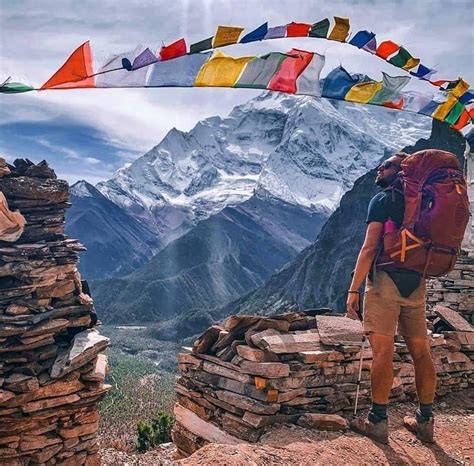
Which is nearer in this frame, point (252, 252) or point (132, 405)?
point (132, 405)

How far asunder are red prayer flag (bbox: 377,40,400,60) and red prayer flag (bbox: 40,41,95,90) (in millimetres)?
5086

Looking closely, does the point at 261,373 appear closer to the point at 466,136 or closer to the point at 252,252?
the point at 466,136

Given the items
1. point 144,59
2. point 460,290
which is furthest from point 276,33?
point 460,290

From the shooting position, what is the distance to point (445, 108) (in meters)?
9.90

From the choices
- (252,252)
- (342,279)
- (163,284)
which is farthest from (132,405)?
(252,252)

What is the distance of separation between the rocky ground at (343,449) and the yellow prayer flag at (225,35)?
175 inches

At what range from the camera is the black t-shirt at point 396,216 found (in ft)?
15.3

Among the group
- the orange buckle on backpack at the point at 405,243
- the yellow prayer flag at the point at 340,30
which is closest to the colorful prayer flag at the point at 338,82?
the yellow prayer flag at the point at 340,30

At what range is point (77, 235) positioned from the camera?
152250 mm

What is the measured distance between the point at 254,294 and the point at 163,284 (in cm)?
2769

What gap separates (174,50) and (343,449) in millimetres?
4651

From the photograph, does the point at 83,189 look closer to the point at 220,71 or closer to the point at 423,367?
the point at 220,71

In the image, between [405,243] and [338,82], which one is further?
[338,82]

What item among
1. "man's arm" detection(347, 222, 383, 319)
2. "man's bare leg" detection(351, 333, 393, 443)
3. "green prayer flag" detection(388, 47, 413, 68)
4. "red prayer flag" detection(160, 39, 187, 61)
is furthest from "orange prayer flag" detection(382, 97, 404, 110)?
"man's bare leg" detection(351, 333, 393, 443)
